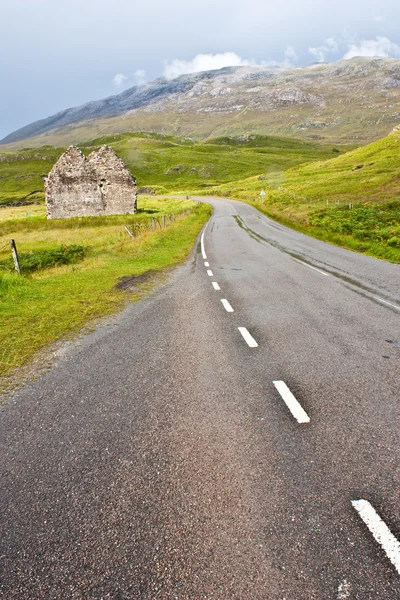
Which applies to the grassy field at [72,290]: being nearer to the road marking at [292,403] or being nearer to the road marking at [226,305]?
the road marking at [226,305]

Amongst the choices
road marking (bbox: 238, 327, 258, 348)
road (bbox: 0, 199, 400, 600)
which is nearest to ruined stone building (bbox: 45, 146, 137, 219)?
road (bbox: 0, 199, 400, 600)

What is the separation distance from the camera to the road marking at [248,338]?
7.41m

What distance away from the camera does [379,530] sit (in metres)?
3.08

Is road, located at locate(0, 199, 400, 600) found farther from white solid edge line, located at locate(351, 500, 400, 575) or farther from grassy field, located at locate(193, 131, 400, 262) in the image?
grassy field, located at locate(193, 131, 400, 262)

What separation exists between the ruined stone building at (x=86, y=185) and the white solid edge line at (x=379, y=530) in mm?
45599

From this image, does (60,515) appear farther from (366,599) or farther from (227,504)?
(366,599)

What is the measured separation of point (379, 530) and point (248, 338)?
15.8ft

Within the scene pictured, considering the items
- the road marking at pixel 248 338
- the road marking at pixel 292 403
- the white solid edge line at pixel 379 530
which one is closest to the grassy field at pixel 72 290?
the road marking at pixel 248 338

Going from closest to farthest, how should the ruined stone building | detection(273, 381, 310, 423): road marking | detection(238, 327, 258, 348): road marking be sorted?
detection(273, 381, 310, 423): road marking → detection(238, 327, 258, 348): road marking → the ruined stone building

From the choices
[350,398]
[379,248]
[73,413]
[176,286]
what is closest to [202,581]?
[73,413]

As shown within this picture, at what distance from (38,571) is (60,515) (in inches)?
20.9

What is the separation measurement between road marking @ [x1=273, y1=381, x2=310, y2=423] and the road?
0.09ft

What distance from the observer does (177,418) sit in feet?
16.0

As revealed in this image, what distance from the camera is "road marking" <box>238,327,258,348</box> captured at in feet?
24.3
